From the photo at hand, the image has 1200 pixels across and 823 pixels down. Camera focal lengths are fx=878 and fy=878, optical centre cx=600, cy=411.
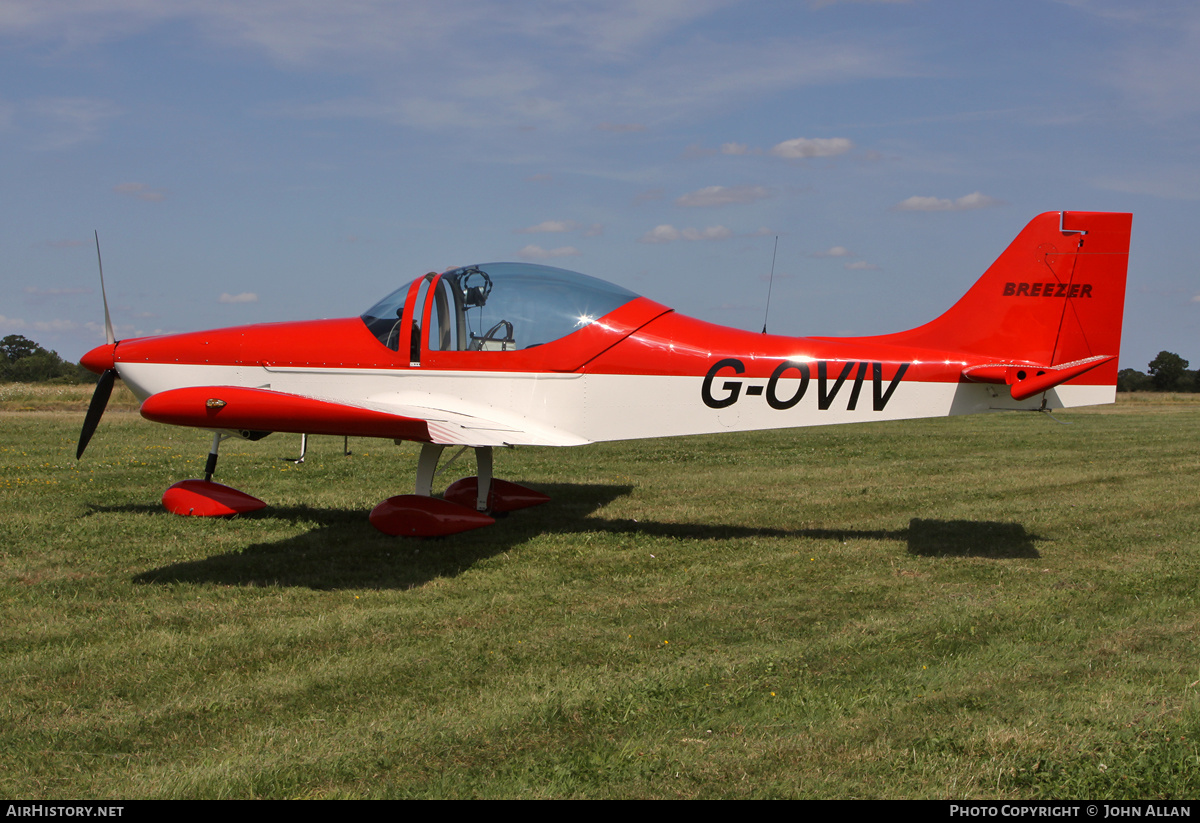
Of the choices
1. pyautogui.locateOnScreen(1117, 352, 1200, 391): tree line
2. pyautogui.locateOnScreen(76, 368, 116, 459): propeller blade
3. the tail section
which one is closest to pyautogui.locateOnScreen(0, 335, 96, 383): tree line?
pyautogui.locateOnScreen(76, 368, 116, 459): propeller blade

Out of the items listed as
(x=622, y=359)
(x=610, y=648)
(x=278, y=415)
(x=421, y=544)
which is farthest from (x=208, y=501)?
(x=610, y=648)

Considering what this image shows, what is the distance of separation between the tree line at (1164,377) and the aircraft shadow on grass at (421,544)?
7203 cm

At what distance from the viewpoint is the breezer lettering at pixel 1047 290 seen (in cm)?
725

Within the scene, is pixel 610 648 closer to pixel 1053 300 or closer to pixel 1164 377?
pixel 1053 300

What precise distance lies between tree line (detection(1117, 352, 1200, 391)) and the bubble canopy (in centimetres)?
7397

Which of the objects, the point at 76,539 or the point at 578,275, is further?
the point at 578,275

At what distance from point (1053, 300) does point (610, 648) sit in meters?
4.98

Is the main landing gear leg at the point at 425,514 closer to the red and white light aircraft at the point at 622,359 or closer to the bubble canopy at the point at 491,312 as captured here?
the red and white light aircraft at the point at 622,359

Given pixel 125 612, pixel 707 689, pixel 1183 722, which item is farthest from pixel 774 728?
pixel 125 612

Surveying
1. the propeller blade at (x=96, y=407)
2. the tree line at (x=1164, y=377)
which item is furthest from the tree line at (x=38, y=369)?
the tree line at (x=1164, y=377)

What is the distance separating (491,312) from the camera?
25.1ft

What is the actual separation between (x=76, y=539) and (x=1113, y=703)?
24.8 feet

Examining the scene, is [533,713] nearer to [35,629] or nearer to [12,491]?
[35,629]

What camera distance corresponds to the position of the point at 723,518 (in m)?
8.83
